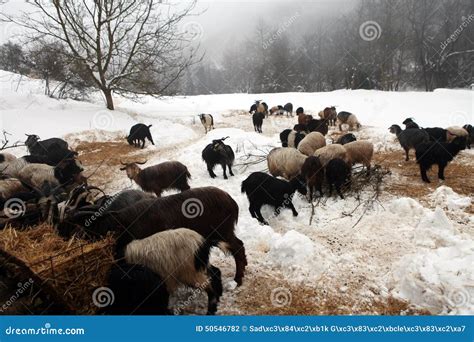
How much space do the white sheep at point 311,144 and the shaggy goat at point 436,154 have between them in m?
2.58

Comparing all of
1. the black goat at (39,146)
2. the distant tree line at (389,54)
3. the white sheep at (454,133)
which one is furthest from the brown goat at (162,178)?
the distant tree line at (389,54)

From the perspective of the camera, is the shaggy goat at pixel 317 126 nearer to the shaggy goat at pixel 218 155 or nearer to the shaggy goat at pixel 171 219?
the shaggy goat at pixel 218 155

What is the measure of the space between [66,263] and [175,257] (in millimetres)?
1028

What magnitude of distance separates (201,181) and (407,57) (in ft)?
122

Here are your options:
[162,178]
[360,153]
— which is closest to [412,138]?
[360,153]

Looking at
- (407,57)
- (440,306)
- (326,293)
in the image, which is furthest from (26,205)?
(407,57)

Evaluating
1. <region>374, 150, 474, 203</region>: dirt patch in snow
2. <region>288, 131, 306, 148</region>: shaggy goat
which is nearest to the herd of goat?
<region>374, 150, 474, 203</region>: dirt patch in snow

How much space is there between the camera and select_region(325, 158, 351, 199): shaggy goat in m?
6.73

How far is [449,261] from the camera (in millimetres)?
3918

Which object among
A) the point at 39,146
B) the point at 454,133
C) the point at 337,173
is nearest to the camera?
the point at 337,173

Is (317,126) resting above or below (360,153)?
above

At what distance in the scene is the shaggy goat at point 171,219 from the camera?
376 centimetres

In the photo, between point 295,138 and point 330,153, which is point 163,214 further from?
point 295,138

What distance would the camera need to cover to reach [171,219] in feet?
13.6
